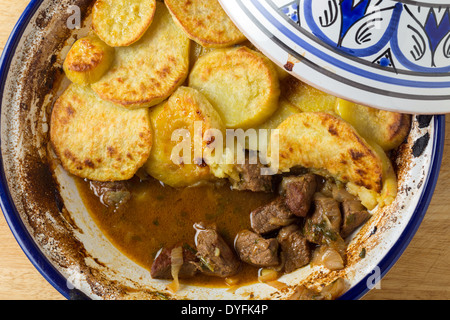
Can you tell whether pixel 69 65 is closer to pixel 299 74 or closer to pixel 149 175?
pixel 149 175

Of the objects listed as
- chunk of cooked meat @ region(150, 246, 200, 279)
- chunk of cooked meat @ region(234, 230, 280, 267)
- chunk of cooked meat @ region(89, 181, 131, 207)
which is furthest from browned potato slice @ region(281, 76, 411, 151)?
chunk of cooked meat @ region(89, 181, 131, 207)

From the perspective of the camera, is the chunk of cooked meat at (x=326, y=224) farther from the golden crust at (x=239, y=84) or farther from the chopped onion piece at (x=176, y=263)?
the chopped onion piece at (x=176, y=263)

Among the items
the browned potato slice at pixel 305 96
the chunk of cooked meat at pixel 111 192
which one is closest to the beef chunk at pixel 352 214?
the browned potato slice at pixel 305 96

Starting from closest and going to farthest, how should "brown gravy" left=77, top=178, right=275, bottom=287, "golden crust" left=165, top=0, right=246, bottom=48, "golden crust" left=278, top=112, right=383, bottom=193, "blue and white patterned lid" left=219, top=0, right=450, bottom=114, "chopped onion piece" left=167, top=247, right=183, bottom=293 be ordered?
"blue and white patterned lid" left=219, top=0, right=450, bottom=114 < "golden crust" left=278, top=112, right=383, bottom=193 < "golden crust" left=165, top=0, right=246, bottom=48 < "chopped onion piece" left=167, top=247, right=183, bottom=293 < "brown gravy" left=77, top=178, right=275, bottom=287

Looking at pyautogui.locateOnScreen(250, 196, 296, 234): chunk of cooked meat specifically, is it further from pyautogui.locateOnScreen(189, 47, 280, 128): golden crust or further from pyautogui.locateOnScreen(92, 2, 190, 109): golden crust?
pyautogui.locateOnScreen(92, 2, 190, 109): golden crust

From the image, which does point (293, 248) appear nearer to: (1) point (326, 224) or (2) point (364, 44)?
(1) point (326, 224)
